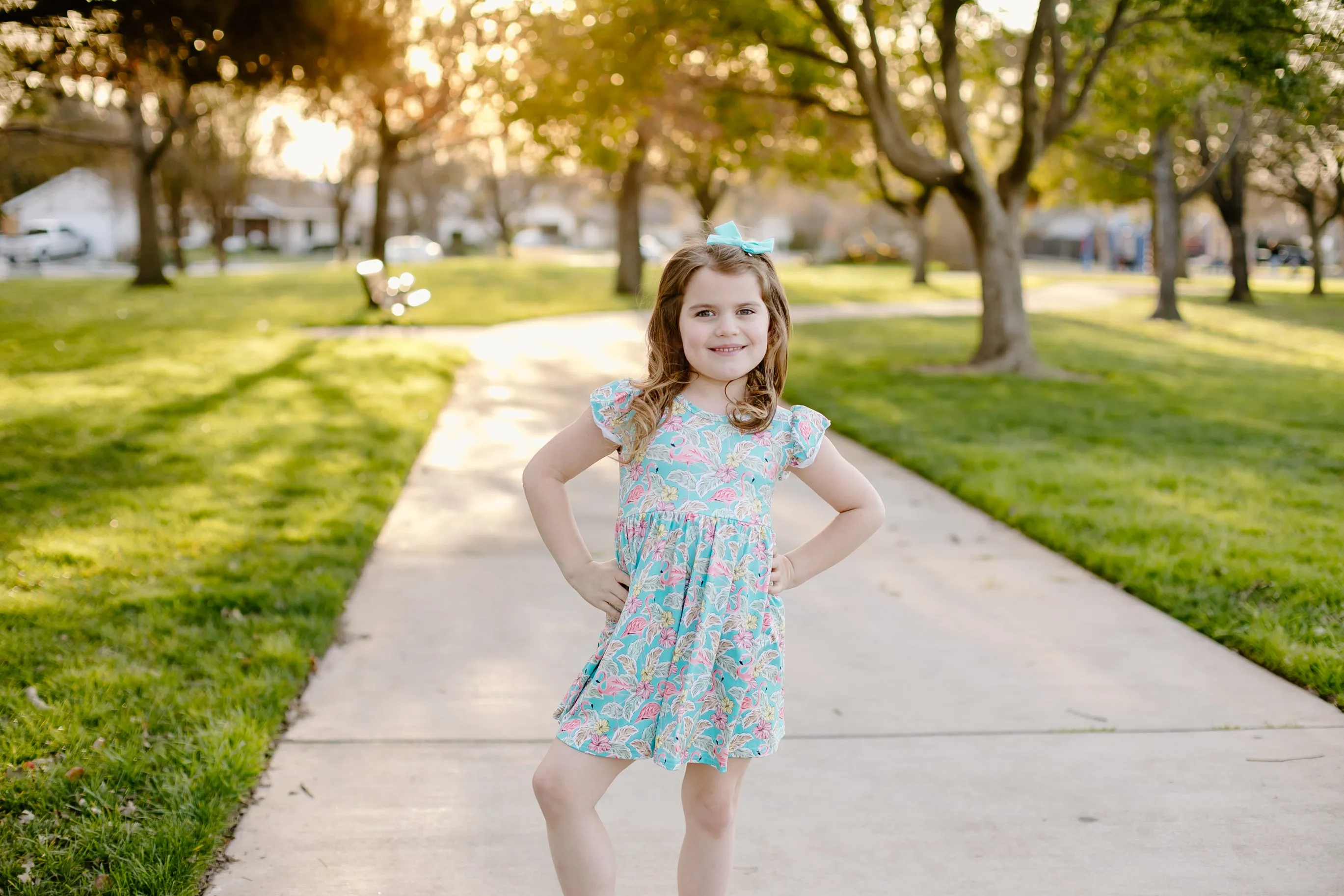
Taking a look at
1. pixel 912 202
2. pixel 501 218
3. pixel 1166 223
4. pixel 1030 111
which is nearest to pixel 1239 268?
→ pixel 1166 223

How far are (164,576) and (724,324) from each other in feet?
11.0

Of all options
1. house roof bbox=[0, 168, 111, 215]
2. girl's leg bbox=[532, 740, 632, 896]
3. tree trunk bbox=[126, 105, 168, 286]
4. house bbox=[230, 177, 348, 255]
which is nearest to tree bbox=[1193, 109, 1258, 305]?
tree trunk bbox=[126, 105, 168, 286]

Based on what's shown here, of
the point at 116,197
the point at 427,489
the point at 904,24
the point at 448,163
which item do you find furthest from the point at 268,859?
the point at 448,163

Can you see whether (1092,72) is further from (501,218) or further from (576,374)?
(501,218)

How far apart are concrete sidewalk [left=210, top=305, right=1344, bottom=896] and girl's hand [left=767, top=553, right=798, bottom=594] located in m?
0.82

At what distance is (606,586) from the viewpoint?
7.56ft

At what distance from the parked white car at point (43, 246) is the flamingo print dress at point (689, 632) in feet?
156

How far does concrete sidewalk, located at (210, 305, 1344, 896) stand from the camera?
2760 mm

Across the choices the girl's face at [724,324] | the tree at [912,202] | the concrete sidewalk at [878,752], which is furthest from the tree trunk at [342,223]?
the girl's face at [724,324]

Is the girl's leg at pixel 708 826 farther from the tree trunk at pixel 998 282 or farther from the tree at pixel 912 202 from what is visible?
the tree at pixel 912 202

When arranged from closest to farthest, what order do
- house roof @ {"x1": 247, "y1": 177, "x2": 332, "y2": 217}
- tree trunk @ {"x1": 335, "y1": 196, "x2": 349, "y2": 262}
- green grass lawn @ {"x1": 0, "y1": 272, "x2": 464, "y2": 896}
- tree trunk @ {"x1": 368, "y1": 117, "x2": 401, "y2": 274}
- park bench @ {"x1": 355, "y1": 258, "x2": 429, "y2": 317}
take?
green grass lawn @ {"x1": 0, "y1": 272, "x2": 464, "y2": 896} < park bench @ {"x1": 355, "y1": 258, "x2": 429, "y2": 317} < tree trunk @ {"x1": 368, "y1": 117, "x2": 401, "y2": 274} < tree trunk @ {"x1": 335, "y1": 196, "x2": 349, "y2": 262} < house roof @ {"x1": 247, "y1": 177, "x2": 332, "y2": 217}

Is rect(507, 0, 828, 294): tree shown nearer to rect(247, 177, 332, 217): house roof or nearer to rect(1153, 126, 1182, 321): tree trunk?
rect(1153, 126, 1182, 321): tree trunk

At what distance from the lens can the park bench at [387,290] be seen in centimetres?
1596

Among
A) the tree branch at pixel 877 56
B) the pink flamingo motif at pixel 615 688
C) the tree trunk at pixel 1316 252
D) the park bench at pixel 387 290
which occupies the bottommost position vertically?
the pink flamingo motif at pixel 615 688
